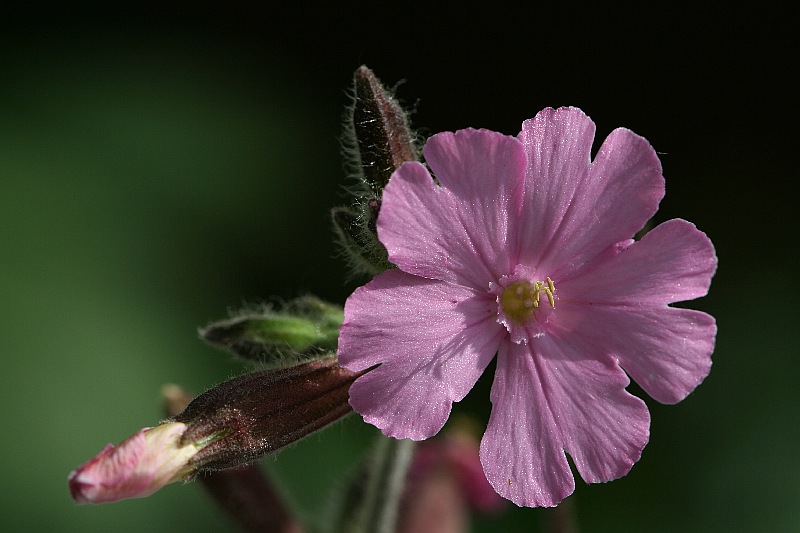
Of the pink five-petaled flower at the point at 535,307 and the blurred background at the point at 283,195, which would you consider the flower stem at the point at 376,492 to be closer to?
the pink five-petaled flower at the point at 535,307

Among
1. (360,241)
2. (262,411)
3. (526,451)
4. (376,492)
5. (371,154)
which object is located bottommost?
(376,492)

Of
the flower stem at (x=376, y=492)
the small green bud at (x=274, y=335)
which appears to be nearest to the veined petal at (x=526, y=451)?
the small green bud at (x=274, y=335)

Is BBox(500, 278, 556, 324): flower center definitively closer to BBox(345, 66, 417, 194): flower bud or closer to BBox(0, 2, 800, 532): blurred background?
BBox(345, 66, 417, 194): flower bud

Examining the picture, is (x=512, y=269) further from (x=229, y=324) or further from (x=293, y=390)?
(x=229, y=324)

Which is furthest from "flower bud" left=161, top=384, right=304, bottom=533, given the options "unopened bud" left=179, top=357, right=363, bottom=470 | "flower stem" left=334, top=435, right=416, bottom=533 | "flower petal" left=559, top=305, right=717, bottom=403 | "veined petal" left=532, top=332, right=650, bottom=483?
"flower petal" left=559, top=305, right=717, bottom=403

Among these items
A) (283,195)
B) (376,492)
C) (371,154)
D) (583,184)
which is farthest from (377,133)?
(283,195)

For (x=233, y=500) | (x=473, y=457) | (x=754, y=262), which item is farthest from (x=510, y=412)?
(x=754, y=262)

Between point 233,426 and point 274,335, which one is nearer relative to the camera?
point 233,426

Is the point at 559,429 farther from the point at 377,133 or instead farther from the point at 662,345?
the point at 377,133
